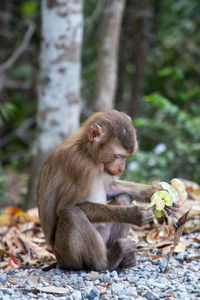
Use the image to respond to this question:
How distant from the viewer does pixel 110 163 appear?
15.3 feet

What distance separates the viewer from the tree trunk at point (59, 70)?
7.63 metres

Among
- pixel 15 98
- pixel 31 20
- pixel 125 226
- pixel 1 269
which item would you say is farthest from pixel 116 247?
pixel 15 98

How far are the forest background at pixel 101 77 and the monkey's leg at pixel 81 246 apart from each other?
3460mm

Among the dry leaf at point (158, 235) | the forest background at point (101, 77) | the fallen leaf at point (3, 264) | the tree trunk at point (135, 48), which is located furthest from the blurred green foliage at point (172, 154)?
the fallen leaf at point (3, 264)

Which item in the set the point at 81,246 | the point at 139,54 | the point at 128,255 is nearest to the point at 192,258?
the point at 128,255

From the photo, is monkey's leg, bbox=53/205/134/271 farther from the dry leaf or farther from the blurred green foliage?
the blurred green foliage

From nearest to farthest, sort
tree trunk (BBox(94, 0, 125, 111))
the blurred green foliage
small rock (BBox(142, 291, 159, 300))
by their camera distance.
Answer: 1. small rock (BBox(142, 291, 159, 300))
2. the blurred green foliage
3. tree trunk (BBox(94, 0, 125, 111))

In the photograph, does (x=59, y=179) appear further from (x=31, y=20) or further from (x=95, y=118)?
(x=31, y=20)

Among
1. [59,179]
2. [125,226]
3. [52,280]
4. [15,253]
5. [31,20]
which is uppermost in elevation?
[31,20]

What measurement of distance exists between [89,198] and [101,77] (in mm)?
5703

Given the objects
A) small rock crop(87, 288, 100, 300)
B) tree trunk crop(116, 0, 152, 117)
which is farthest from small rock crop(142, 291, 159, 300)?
tree trunk crop(116, 0, 152, 117)

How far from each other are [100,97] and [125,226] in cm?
542

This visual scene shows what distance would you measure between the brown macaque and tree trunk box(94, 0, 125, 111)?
511 cm

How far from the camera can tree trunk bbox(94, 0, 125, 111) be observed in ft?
32.4
